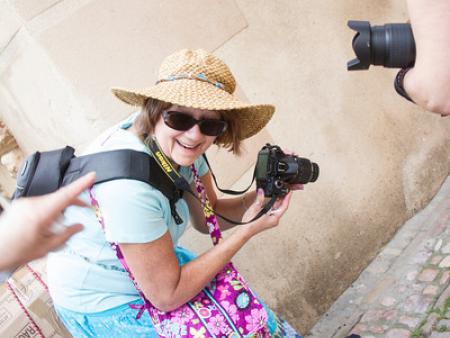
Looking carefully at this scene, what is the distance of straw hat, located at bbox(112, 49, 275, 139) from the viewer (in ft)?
5.34

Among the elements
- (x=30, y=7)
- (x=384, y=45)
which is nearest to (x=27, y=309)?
(x=30, y=7)

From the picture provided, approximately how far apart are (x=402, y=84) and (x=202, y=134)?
91cm

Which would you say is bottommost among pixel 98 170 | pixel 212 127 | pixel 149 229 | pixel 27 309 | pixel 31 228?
pixel 27 309

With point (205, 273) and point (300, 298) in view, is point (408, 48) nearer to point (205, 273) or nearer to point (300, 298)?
point (205, 273)

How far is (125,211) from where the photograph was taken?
1492mm

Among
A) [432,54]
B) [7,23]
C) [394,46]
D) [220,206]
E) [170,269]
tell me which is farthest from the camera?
[7,23]

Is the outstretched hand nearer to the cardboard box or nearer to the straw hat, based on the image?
the straw hat

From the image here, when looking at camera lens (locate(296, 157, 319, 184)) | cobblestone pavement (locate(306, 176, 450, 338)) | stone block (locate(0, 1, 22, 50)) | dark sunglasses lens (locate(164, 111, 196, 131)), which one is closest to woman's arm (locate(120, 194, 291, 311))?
camera lens (locate(296, 157, 319, 184))

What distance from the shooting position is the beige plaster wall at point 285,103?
2.53 m

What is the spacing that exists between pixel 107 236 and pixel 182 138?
456mm

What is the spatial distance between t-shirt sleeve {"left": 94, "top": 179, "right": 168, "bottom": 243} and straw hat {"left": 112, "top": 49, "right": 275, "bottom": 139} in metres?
0.34

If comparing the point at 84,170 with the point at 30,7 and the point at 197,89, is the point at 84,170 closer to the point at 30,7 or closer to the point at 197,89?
the point at 197,89

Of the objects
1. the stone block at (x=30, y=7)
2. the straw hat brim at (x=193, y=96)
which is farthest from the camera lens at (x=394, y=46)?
the stone block at (x=30, y=7)

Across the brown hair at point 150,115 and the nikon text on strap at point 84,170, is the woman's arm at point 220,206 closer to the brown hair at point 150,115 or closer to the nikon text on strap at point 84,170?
the brown hair at point 150,115
